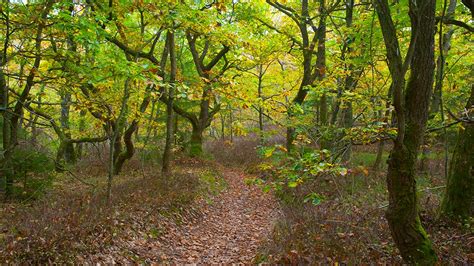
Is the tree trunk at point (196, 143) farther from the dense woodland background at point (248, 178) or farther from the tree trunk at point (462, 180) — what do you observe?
the tree trunk at point (462, 180)

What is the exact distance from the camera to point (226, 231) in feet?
30.4

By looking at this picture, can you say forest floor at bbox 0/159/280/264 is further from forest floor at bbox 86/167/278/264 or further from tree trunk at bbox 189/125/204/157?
tree trunk at bbox 189/125/204/157

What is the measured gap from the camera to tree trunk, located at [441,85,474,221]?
241 inches

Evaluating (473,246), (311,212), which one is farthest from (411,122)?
(311,212)

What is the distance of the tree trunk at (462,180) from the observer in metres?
6.11

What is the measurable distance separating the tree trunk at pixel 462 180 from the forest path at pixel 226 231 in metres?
4.07

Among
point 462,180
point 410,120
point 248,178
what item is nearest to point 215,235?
point 248,178

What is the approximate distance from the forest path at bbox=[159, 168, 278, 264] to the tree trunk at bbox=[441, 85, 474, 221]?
4072 mm

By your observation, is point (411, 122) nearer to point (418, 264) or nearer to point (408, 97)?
point (408, 97)

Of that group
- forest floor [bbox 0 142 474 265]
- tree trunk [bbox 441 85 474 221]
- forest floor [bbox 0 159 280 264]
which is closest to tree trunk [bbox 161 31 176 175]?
forest floor [bbox 0 142 474 265]

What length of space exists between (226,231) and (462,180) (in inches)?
230

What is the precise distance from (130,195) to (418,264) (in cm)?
712

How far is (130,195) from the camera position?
909 centimetres

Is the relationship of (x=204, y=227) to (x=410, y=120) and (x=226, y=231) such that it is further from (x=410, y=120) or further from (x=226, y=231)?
(x=410, y=120)
